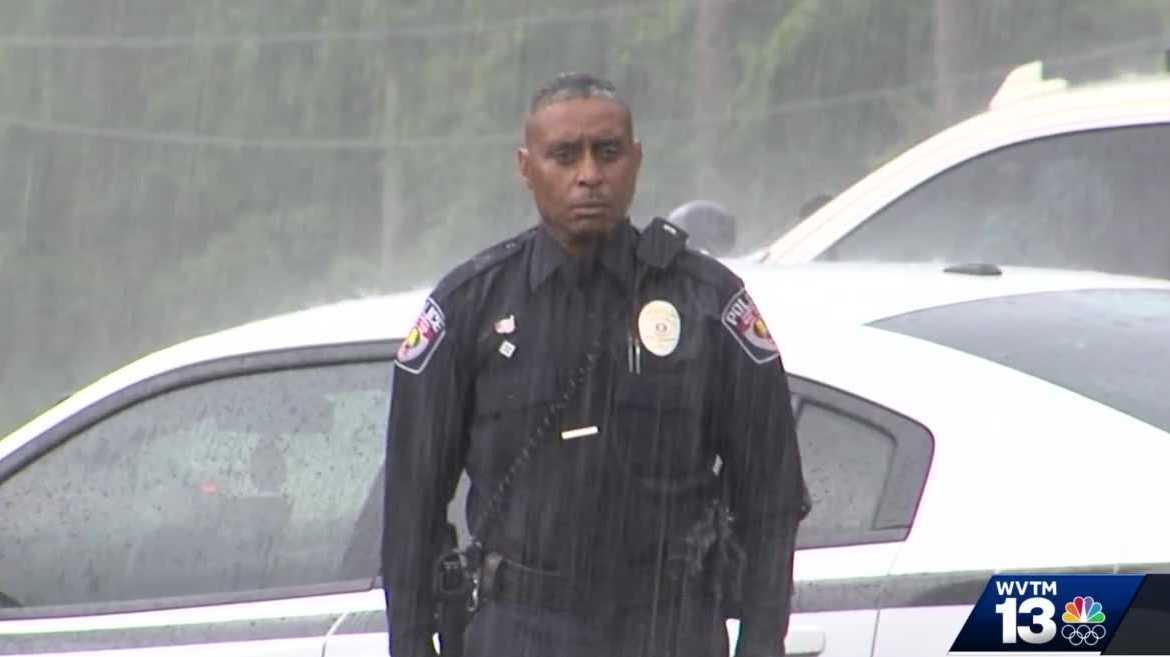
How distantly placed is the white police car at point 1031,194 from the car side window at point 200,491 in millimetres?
2891

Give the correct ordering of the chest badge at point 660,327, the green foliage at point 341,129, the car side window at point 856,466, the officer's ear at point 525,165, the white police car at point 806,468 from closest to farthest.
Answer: the chest badge at point 660,327 → the officer's ear at point 525,165 → the white police car at point 806,468 → the car side window at point 856,466 → the green foliage at point 341,129

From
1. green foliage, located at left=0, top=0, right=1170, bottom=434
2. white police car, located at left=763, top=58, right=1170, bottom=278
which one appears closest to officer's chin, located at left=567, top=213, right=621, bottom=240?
white police car, located at left=763, top=58, right=1170, bottom=278

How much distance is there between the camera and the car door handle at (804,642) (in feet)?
12.1

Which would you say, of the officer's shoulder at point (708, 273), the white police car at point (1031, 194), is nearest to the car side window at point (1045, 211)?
the white police car at point (1031, 194)

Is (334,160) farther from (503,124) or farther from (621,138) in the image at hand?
(621,138)

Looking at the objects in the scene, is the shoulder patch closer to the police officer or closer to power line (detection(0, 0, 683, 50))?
the police officer

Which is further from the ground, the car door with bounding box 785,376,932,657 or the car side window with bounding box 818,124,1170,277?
the car side window with bounding box 818,124,1170,277

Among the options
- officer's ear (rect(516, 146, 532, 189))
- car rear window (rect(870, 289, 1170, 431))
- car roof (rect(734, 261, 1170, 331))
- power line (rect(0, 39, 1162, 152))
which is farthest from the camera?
power line (rect(0, 39, 1162, 152))

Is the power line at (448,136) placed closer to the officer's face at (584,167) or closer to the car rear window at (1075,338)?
the car rear window at (1075,338)

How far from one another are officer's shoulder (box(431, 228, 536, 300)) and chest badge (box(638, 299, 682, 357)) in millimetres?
239

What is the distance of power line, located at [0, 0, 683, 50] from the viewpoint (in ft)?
92.2

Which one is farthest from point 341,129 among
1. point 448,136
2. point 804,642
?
point 804,642

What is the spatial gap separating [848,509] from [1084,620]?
45 cm

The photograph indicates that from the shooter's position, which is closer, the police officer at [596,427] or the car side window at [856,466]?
the police officer at [596,427]
